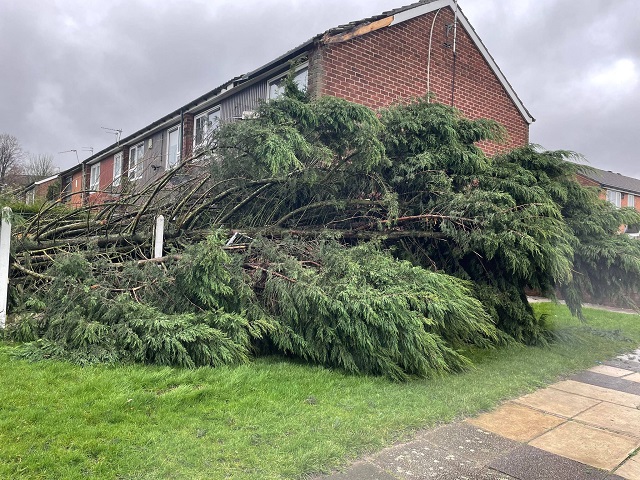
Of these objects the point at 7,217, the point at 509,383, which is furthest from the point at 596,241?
the point at 7,217

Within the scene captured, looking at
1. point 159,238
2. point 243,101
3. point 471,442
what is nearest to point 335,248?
point 159,238

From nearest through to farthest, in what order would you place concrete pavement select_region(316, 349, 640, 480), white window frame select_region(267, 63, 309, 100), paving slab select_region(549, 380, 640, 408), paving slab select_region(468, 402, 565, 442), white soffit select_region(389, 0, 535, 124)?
concrete pavement select_region(316, 349, 640, 480) < paving slab select_region(468, 402, 565, 442) < paving slab select_region(549, 380, 640, 408) < white window frame select_region(267, 63, 309, 100) < white soffit select_region(389, 0, 535, 124)

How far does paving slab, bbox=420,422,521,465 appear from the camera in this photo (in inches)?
147

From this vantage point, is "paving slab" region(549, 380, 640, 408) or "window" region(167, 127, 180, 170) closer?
"paving slab" region(549, 380, 640, 408)

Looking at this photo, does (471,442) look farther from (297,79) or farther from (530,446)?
(297,79)

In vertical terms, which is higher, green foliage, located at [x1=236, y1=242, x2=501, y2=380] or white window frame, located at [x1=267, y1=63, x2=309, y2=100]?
white window frame, located at [x1=267, y1=63, x2=309, y2=100]

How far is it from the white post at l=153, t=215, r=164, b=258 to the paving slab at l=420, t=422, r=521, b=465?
3.91 m

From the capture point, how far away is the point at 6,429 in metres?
3.39

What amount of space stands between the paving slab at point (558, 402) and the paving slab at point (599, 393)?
0.16 m

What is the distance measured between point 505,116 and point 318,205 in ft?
28.9

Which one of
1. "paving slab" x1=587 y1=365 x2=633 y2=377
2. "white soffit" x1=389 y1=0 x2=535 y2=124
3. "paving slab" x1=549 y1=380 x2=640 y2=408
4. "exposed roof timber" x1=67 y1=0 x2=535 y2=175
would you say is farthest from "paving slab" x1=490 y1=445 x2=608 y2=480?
"white soffit" x1=389 y1=0 x2=535 y2=124

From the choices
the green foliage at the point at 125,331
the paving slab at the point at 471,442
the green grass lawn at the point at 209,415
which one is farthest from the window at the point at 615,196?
the green foliage at the point at 125,331

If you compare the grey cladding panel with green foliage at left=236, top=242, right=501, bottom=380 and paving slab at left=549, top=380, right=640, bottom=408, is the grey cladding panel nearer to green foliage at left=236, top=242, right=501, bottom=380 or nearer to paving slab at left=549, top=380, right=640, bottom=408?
green foliage at left=236, top=242, right=501, bottom=380

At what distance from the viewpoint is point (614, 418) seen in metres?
4.81
